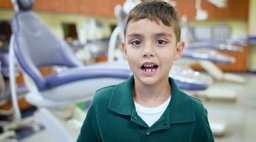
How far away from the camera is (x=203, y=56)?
4.25m

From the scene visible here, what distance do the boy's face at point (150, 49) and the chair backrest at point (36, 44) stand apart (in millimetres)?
1293

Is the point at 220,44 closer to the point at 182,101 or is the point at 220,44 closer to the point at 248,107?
the point at 248,107

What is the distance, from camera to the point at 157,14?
39.2 inches

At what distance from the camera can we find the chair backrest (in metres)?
2.22

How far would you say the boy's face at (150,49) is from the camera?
0.97m

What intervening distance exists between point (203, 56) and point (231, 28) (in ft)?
15.6

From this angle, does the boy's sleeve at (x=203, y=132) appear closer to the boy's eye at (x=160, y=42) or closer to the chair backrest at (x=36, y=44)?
the boy's eye at (x=160, y=42)

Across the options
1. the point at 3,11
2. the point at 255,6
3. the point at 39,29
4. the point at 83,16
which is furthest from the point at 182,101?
the point at 255,6

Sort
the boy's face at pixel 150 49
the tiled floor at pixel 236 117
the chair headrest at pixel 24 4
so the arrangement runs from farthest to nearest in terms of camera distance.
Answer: the tiled floor at pixel 236 117
the chair headrest at pixel 24 4
the boy's face at pixel 150 49

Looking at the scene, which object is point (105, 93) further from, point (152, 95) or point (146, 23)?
point (146, 23)

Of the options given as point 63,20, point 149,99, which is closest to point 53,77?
point 149,99

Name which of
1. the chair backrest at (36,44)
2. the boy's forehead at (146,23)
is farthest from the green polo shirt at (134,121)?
the chair backrest at (36,44)

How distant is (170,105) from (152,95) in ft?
0.23

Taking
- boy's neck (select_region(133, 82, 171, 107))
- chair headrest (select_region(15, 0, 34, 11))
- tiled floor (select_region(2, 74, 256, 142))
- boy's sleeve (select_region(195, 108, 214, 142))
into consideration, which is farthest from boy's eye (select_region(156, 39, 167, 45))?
tiled floor (select_region(2, 74, 256, 142))
